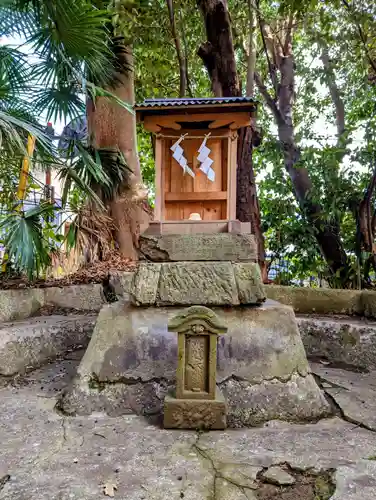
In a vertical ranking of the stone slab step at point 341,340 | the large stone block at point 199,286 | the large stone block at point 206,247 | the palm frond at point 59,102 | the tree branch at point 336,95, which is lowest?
the stone slab step at point 341,340

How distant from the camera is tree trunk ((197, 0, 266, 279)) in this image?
16.4ft

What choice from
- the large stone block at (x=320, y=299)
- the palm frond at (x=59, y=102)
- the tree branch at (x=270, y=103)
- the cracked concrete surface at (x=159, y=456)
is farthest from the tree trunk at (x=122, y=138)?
the cracked concrete surface at (x=159, y=456)

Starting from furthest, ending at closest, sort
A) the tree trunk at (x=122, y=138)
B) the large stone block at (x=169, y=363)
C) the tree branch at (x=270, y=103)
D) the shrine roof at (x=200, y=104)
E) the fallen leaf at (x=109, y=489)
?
the tree branch at (x=270, y=103) < the tree trunk at (x=122, y=138) < the shrine roof at (x=200, y=104) < the large stone block at (x=169, y=363) < the fallen leaf at (x=109, y=489)

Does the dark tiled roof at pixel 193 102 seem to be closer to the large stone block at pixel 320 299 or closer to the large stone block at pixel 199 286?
the large stone block at pixel 199 286

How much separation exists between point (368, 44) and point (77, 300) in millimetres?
5041

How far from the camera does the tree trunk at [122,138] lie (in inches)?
204

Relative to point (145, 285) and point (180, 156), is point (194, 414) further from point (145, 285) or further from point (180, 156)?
point (180, 156)

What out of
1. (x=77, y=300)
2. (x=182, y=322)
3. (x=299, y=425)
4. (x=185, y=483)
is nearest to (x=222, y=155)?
(x=182, y=322)

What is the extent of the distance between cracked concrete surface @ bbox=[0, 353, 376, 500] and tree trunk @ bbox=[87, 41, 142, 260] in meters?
3.04

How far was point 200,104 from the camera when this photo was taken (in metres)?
2.63

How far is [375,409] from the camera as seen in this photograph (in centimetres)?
245

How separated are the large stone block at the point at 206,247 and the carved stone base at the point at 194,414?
1038 millimetres

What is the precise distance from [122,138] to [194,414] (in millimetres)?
4258

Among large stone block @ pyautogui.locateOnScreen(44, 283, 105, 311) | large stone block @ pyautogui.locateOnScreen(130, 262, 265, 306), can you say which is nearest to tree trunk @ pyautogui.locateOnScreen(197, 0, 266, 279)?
large stone block @ pyautogui.locateOnScreen(44, 283, 105, 311)
